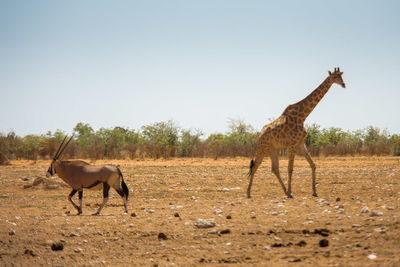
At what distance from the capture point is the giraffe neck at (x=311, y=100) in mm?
13250

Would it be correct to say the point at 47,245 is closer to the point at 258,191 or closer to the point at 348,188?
the point at 258,191

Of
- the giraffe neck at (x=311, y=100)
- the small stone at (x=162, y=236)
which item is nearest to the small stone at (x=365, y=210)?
the small stone at (x=162, y=236)

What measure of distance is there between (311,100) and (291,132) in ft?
4.36

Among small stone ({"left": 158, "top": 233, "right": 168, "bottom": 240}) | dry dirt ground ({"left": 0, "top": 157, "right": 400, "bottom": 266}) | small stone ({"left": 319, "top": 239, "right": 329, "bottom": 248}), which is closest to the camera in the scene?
dry dirt ground ({"left": 0, "top": 157, "right": 400, "bottom": 266})

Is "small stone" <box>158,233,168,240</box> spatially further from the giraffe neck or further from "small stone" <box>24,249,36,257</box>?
the giraffe neck

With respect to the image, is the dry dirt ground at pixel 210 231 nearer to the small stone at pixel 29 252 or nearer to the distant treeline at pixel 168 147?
the small stone at pixel 29 252

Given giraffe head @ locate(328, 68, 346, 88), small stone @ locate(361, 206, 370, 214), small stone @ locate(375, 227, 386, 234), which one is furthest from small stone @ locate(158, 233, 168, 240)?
giraffe head @ locate(328, 68, 346, 88)

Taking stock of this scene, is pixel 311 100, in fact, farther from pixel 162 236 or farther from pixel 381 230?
pixel 162 236

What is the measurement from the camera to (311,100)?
43.9 ft

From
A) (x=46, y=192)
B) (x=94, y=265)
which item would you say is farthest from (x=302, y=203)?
(x=46, y=192)

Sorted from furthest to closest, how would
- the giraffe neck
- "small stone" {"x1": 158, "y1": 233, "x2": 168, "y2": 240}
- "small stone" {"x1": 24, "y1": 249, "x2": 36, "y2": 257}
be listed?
the giraffe neck, "small stone" {"x1": 158, "y1": 233, "x2": 168, "y2": 240}, "small stone" {"x1": 24, "y1": 249, "x2": 36, "y2": 257}

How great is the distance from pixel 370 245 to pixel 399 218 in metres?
1.39

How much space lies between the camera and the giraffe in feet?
41.9

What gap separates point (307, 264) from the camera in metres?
6.36
